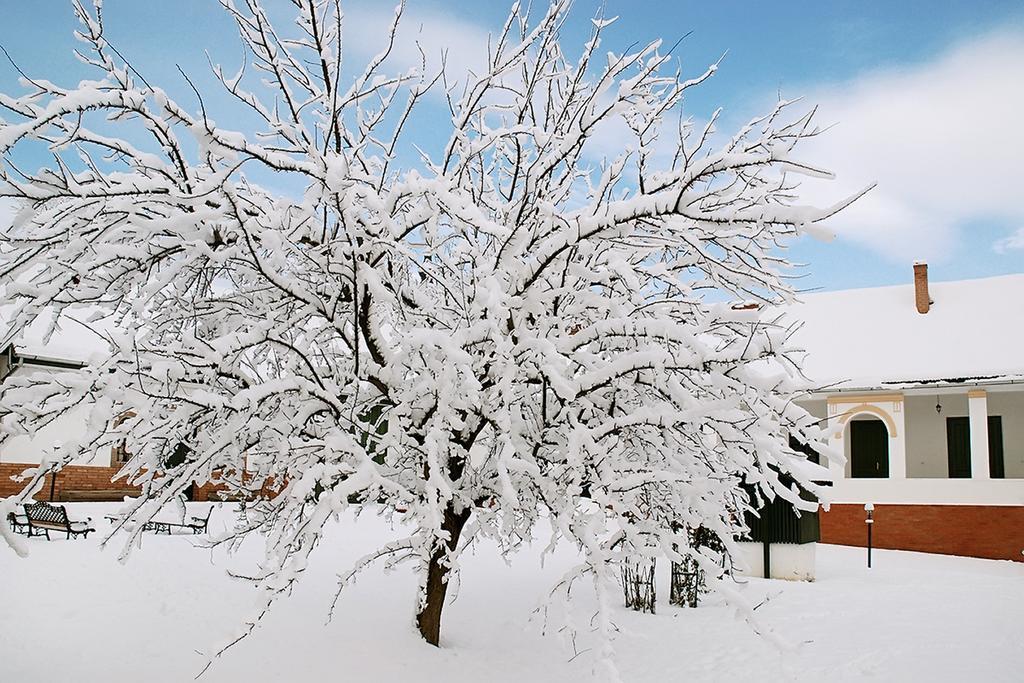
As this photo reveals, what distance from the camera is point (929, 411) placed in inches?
849

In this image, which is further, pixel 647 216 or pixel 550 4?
pixel 550 4

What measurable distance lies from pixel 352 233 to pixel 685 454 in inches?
122

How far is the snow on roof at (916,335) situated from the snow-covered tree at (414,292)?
42.7 ft

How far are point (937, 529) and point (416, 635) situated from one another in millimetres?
15561

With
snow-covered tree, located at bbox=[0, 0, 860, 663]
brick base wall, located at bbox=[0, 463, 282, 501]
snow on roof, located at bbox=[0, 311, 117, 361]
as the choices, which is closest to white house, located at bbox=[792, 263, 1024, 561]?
snow-covered tree, located at bbox=[0, 0, 860, 663]

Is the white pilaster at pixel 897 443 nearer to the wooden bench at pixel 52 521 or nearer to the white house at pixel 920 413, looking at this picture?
the white house at pixel 920 413

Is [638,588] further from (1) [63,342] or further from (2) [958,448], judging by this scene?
(1) [63,342]

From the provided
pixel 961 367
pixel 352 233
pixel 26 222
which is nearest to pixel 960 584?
pixel 961 367

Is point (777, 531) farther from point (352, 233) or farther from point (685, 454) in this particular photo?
point (352, 233)

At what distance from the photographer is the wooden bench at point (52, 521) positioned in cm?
1261

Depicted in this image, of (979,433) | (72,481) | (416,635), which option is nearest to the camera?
(416,635)

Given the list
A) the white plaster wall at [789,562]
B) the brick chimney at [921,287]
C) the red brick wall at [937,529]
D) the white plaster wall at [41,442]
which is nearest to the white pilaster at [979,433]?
the red brick wall at [937,529]

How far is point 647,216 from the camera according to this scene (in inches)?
211

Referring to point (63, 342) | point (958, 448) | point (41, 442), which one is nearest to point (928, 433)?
point (958, 448)
